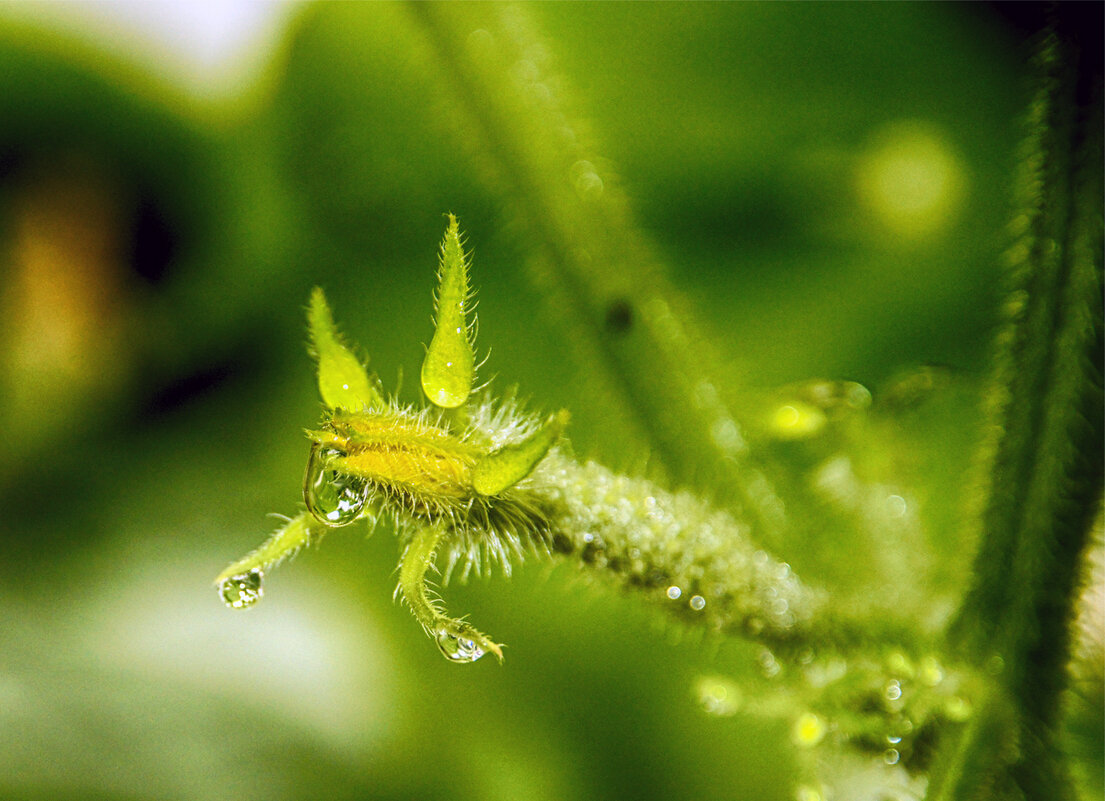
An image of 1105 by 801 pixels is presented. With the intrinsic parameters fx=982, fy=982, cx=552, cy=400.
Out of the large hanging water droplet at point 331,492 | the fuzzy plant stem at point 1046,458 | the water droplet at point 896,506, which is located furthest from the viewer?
the water droplet at point 896,506

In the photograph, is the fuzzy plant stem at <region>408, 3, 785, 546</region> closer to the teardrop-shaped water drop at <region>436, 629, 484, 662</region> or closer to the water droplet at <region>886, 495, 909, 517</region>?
the water droplet at <region>886, 495, 909, 517</region>

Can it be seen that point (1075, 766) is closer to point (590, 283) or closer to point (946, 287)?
point (590, 283)

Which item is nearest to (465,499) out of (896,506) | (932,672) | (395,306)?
(932,672)

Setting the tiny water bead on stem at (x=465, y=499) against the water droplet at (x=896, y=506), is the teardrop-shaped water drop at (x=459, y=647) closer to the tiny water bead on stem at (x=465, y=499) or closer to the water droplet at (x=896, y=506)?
the tiny water bead on stem at (x=465, y=499)

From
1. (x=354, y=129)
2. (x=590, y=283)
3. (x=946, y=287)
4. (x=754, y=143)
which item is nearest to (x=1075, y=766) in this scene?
(x=590, y=283)

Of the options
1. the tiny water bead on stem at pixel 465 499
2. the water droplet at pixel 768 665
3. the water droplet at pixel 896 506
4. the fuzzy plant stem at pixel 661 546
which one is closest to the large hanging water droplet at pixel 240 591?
the tiny water bead on stem at pixel 465 499

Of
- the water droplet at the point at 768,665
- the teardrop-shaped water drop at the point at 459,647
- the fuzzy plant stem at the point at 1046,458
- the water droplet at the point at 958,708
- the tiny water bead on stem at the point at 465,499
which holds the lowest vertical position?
the teardrop-shaped water drop at the point at 459,647

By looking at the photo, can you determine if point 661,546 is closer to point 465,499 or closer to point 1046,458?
point 465,499

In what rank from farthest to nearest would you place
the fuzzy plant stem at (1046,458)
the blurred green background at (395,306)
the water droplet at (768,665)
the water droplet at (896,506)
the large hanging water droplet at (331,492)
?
1. the blurred green background at (395,306)
2. the water droplet at (896,506)
3. the water droplet at (768,665)
4. the fuzzy plant stem at (1046,458)
5. the large hanging water droplet at (331,492)
